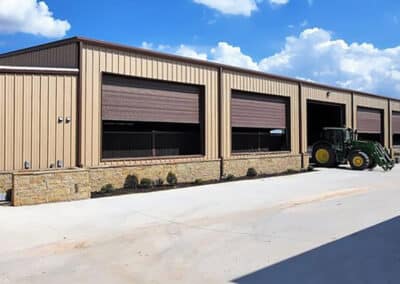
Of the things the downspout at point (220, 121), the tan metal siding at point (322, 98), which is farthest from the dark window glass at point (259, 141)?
the downspout at point (220, 121)

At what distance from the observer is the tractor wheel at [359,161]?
25.4 meters

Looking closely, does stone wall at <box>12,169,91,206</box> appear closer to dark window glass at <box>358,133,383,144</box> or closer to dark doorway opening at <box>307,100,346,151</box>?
dark doorway opening at <box>307,100,346,151</box>

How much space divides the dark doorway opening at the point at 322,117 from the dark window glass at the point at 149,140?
14.7 m

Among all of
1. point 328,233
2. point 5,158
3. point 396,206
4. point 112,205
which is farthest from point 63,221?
point 396,206

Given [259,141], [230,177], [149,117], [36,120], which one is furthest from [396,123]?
[36,120]

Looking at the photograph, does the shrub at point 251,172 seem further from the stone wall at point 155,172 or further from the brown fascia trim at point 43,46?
the brown fascia trim at point 43,46

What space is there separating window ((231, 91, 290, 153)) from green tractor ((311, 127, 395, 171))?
3761 millimetres

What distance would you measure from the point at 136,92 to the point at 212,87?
170 inches

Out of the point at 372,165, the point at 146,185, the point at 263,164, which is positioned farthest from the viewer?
A: the point at 372,165

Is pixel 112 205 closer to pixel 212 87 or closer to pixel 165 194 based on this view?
pixel 165 194

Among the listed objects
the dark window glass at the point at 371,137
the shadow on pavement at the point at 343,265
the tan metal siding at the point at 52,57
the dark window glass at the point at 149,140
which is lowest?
the shadow on pavement at the point at 343,265

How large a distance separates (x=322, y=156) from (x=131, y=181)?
15.5 m

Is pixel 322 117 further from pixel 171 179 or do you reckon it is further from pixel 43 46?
pixel 43 46

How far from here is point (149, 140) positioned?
687 inches
